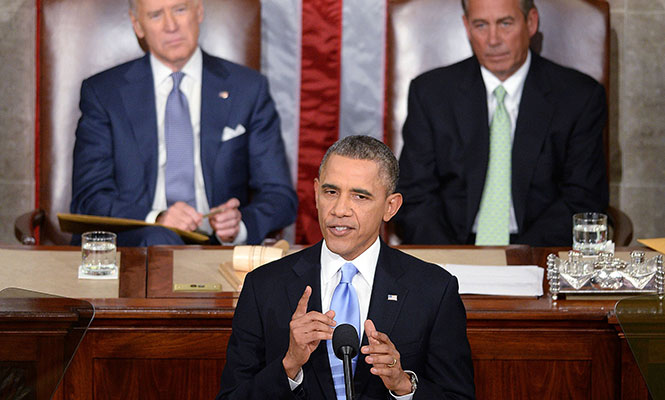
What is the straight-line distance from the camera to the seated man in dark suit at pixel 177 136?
4367 mm

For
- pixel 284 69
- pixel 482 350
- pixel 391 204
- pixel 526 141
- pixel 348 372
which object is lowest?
pixel 482 350

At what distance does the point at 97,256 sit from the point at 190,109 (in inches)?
55.7

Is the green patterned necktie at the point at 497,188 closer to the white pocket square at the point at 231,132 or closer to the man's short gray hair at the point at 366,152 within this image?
the white pocket square at the point at 231,132

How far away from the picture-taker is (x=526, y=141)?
14.3 ft

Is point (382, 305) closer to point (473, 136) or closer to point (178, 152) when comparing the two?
point (473, 136)

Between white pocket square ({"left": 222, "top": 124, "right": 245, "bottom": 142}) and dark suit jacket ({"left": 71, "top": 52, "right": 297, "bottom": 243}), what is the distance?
1 centimetres

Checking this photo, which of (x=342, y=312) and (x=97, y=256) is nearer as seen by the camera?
(x=342, y=312)

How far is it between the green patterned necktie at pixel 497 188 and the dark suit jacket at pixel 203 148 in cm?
78

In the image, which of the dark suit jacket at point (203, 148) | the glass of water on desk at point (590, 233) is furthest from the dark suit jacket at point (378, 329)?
the dark suit jacket at point (203, 148)

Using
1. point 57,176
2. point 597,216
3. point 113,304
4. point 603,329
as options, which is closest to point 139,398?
point 113,304

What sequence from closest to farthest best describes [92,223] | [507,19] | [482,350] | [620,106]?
[482,350]
[92,223]
[507,19]
[620,106]

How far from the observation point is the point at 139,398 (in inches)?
113

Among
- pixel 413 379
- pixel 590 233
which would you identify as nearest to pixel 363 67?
pixel 590 233

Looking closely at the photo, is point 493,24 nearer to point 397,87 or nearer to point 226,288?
point 397,87
